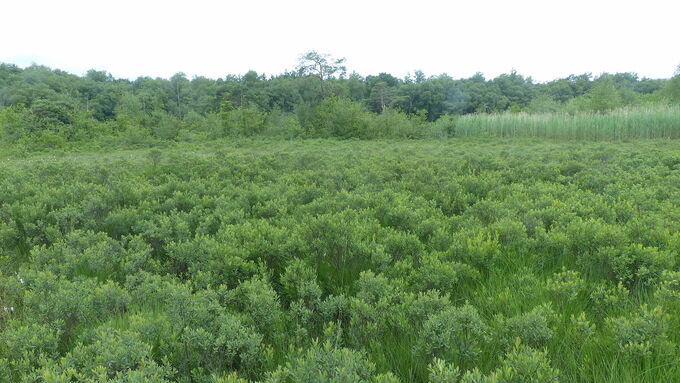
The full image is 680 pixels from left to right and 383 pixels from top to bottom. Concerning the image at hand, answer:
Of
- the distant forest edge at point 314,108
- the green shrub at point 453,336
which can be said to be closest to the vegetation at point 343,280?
the green shrub at point 453,336

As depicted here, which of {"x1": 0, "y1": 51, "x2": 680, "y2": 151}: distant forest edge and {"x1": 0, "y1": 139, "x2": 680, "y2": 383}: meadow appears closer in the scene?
{"x1": 0, "y1": 139, "x2": 680, "y2": 383}: meadow

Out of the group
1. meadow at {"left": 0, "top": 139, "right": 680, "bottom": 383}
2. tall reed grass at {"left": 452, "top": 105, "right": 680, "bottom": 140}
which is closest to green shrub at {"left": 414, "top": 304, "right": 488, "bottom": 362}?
meadow at {"left": 0, "top": 139, "right": 680, "bottom": 383}

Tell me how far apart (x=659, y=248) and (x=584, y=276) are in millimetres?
804

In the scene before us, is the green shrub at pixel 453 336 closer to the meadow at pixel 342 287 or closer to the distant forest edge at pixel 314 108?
the meadow at pixel 342 287

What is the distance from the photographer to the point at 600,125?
61.3 feet

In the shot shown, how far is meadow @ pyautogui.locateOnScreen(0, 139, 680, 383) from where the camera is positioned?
1.93 meters

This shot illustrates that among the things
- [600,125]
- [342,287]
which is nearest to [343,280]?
[342,287]

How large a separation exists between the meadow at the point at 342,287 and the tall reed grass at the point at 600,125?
15.4 metres

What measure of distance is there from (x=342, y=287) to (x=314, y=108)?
87.5 ft

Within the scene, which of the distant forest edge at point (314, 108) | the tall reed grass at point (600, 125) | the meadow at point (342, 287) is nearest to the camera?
the meadow at point (342, 287)

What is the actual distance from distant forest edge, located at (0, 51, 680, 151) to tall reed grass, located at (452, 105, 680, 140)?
0.15 ft

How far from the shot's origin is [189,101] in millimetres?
47125

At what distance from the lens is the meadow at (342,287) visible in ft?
6.33

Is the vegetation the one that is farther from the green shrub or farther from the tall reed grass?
the tall reed grass
